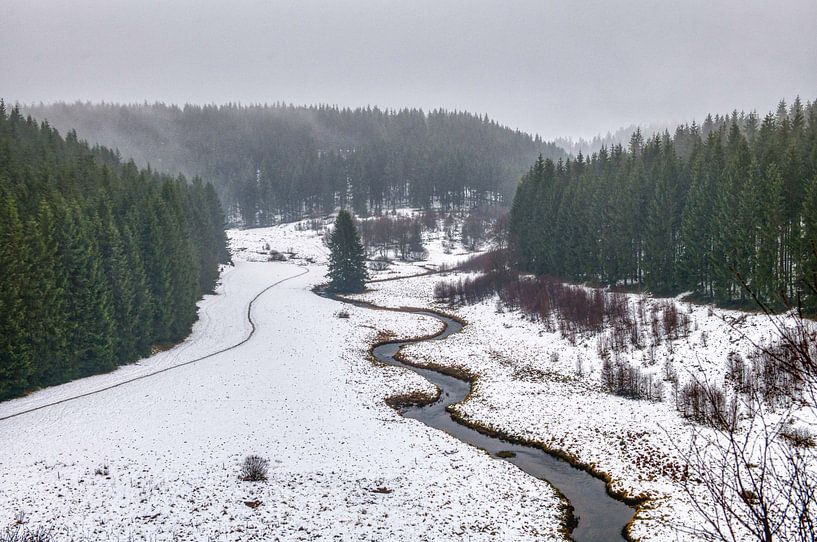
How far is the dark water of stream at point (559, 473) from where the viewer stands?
62.4 feet

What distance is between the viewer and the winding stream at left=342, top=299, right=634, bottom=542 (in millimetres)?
19062

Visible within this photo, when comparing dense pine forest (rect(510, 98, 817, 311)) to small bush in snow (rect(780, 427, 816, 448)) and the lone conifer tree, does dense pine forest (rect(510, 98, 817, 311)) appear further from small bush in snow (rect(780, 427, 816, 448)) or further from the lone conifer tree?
the lone conifer tree

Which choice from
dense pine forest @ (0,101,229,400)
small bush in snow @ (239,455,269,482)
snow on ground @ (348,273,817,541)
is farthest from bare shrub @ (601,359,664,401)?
dense pine forest @ (0,101,229,400)

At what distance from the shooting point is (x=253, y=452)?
24.3 meters

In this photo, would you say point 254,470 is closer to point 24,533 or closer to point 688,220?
point 24,533

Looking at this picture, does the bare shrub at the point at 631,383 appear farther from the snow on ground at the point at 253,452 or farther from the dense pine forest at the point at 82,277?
the dense pine forest at the point at 82,277

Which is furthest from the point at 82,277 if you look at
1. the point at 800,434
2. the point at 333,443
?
the point at 800,434

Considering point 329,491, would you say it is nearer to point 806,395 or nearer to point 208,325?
point 806,395

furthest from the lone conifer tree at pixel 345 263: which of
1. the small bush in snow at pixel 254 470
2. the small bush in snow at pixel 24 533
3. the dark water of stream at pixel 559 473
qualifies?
the small bush in snow at pixel 24 533

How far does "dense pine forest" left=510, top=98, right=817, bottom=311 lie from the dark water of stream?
12.1 m

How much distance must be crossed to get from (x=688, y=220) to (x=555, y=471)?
3593cm

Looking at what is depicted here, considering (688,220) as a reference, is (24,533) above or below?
below

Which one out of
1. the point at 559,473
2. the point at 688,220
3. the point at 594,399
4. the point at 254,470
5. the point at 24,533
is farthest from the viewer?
the point at 688,220

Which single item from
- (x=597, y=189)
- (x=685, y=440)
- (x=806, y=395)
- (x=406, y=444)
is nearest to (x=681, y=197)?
(x=597, y=189)
